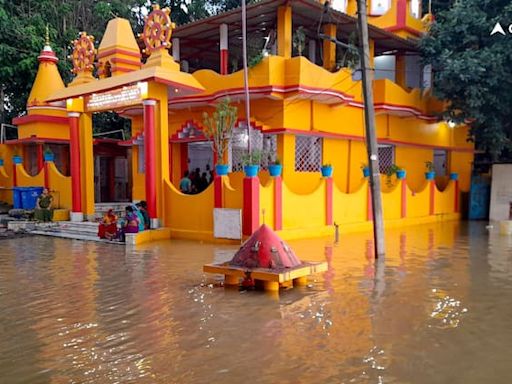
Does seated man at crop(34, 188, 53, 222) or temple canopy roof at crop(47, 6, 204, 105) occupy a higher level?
temple canopy roof at crop(47, 6, 204, 105)

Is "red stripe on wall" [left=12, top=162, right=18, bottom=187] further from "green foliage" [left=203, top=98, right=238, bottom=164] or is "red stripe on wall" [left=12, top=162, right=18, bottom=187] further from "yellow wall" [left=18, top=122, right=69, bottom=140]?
"green foliage" [left=203, top=98, right=238, bottom=164]

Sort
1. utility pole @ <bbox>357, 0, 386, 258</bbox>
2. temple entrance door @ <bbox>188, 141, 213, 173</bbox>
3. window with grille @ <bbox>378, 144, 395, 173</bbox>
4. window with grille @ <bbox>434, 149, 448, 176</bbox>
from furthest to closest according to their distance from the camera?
window with grille @ <bbox>434, 149, 448, 176</bbox>, temple entrance door @ <bbox>188, 141, 213, 173</bbox>, window with grille @ <bbox>378, 144, 395, 173</bbox>, utility pole @ <bbox>357, 0, 386, 258</bbox>

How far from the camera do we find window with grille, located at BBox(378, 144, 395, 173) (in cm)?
1761

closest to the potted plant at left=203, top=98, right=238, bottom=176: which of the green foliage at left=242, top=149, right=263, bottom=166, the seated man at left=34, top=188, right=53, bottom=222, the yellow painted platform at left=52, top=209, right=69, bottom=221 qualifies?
the green foliage at left=242, top=149, right=263, bottom=166

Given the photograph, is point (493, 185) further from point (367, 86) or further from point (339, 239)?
point (367, 86)

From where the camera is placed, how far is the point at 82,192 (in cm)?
1487

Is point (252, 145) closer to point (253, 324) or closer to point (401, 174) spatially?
point (401, 174)

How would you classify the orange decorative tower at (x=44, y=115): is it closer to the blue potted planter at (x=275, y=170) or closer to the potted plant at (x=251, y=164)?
the potted plant at (x=251, y=164)

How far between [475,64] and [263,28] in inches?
255

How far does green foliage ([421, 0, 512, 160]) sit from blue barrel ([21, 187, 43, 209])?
46.3ft

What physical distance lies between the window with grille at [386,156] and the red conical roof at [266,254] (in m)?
11.2

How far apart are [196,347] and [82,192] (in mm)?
11167

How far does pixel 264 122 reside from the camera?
14062 millimetres

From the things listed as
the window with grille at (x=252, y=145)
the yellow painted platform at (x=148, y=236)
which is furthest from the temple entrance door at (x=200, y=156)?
the yellow painted platform at (x=148, y=236)
